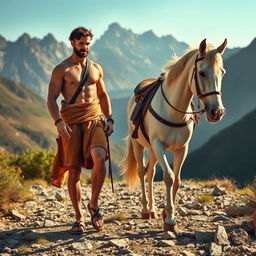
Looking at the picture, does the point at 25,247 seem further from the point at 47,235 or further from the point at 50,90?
the point at 50,90

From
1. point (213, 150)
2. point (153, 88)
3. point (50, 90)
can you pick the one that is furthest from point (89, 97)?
point (213, 150)

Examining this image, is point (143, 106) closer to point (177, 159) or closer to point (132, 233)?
point (177, 159)

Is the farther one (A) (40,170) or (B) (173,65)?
(A) (40,170)

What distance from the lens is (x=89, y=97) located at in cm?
670

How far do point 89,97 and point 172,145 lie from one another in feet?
5.38

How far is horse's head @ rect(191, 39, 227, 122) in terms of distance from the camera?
539cm

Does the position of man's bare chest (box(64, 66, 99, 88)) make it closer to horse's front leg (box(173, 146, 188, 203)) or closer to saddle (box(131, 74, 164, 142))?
saddle (box(131, 74, 164, 142))

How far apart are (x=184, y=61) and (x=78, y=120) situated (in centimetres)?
201

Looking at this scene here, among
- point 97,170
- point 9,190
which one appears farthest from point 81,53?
point 9,190

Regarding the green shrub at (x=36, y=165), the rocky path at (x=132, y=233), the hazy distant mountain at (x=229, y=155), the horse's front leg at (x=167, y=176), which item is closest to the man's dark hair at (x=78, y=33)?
the horse's front leg at (x=167, y=176)

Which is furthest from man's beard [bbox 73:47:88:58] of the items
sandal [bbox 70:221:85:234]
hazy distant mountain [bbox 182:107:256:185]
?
hazy distant mountain [bbox 182:107:256:185]

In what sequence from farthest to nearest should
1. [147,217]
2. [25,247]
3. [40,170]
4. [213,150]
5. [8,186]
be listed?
[213,150] < [40,170] < [8,186] < [147,217] < [25,247]

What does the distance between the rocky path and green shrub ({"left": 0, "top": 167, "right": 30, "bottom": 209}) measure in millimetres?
358

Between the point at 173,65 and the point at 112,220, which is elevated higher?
the point at 173,65
